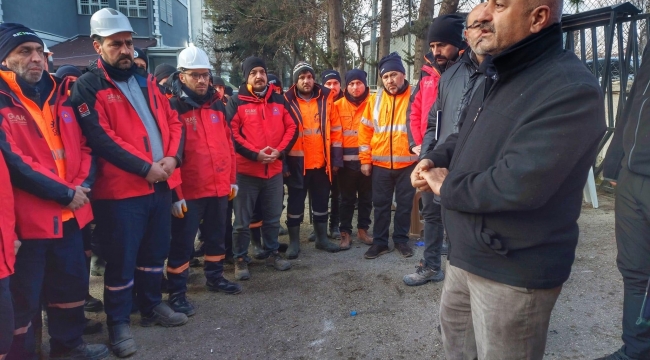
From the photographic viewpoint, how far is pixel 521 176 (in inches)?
63.8

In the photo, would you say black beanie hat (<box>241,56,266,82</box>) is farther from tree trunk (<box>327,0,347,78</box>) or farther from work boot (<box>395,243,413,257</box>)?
tree trunk (<box>327,0,347,78</box>)

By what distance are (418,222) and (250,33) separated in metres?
22.1

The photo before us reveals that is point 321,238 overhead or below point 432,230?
below

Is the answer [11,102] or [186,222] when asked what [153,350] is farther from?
[11,102]

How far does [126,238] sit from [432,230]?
257cm

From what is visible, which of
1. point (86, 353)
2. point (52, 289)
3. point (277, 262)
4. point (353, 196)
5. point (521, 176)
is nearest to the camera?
point (521, 176)

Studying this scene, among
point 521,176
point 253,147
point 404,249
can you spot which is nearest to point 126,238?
point 253,147

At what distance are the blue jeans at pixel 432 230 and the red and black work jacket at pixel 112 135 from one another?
7.70 feet

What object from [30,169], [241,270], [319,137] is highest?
[319,137]

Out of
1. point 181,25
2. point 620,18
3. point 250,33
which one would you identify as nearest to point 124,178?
point 620,18

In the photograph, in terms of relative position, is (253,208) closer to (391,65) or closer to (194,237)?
(194,237)

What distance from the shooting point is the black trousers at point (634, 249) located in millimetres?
2666

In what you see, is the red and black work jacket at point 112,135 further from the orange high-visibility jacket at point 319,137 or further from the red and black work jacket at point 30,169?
the orange high-visibility jacket at point 319,137

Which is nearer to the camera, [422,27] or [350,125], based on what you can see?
[350,125]
